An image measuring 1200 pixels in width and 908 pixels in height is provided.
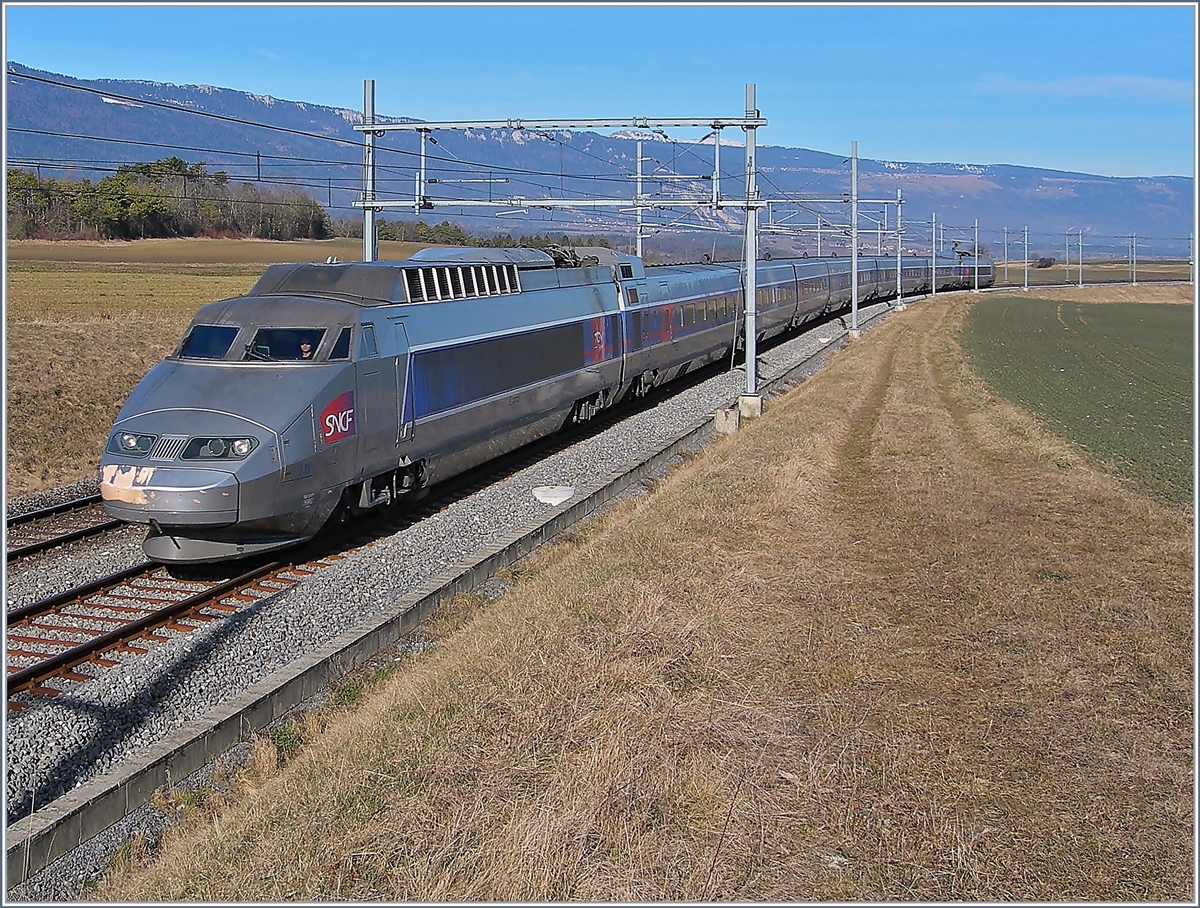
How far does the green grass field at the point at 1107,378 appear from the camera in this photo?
68.1 ft

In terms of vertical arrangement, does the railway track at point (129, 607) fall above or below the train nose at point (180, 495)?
below

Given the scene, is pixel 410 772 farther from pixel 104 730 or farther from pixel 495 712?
pixel 104 730

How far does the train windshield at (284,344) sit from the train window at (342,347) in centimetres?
20

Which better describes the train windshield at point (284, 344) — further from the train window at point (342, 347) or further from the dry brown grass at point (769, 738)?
the dry brown grass at point (769, 738)

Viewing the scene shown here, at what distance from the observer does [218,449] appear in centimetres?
1233

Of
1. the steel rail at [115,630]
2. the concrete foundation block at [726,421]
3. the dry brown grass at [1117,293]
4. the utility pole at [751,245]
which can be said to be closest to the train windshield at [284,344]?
the steel rail at [115,630]

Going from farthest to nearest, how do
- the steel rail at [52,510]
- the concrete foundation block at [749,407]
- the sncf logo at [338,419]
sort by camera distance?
the concrete foundation block at [749,407] → the steel rail at [52,510] → the sncf logo at [338,419]

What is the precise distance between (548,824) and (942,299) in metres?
79.9

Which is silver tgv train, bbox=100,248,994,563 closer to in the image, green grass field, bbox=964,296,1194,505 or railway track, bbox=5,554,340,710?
railway track, bbox=5,554,340,710

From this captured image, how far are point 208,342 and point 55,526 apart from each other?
162 inches

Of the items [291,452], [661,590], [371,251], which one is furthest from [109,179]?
[661,590]

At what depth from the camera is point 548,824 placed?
6.40 m

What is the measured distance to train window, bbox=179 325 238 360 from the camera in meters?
13.9

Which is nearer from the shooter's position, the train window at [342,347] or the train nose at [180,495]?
the train nose at [180,495]
